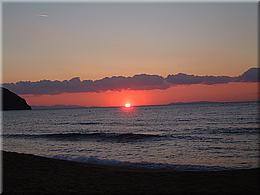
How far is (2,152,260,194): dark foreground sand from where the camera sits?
8383mm

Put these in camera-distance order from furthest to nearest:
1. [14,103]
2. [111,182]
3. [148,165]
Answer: [14,103]
[148,165]
[111,182]

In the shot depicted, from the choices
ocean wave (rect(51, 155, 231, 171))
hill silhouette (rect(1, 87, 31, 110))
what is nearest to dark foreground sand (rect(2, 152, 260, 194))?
ocean wave (rect(51, 155, 231, 171))

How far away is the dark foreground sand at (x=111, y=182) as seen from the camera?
330 inches

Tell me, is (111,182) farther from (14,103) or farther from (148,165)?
(14,103)

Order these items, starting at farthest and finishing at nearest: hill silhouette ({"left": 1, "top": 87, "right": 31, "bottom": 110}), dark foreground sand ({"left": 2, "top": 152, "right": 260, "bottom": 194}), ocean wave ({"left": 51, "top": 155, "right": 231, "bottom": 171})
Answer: hill silhouette ({"left": 1, "top": 87, "right": 31, "bottom": 110}), ocean wave ({"left": 51, "top": 155, "right": 231, "bottom": 171}), dark foreground sand ({"left": 2, "top": 152, "right": 260, "bottom": 194})

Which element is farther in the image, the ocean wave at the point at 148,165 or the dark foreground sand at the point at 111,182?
the ocean wave at the point at 148,165

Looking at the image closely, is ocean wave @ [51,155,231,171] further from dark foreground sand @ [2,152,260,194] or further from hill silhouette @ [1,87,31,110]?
hill silhouette @ [1,87,31,110]

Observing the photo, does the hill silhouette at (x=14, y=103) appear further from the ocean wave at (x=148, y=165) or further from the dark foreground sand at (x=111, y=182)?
the dark foreground sand at (x=111, y=182)

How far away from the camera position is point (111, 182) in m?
9.72

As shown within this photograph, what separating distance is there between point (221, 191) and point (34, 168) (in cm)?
689

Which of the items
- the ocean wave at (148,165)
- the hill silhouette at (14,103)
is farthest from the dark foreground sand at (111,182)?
the hill silhouette at (14,103)

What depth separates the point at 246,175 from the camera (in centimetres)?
1147

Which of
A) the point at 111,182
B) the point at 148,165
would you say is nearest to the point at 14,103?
the point at 148,165

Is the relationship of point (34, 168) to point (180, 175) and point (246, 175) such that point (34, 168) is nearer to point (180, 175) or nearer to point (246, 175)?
point (180, 175)
